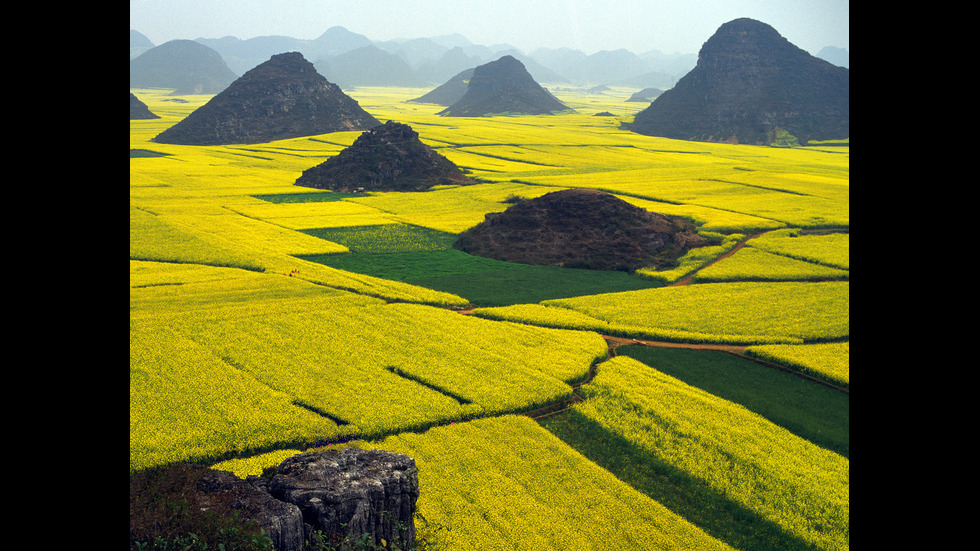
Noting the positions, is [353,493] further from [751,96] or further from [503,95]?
[503,95]

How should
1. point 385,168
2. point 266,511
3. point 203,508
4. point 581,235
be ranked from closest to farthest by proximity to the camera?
point 203,508 → point 266,511 → point 581,235 → point 385,168

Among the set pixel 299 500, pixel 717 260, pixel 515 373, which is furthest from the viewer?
pixel 717 260

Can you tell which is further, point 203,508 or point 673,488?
point 673,488

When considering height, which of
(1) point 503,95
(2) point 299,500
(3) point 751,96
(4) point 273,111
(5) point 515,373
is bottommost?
(2) point 299,500

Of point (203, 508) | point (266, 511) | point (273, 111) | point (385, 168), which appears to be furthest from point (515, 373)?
point (273, 111)
